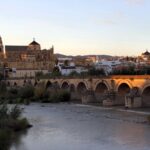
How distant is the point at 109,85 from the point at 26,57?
5375 centimetres

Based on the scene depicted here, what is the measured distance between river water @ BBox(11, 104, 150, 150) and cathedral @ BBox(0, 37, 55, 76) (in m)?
58.1

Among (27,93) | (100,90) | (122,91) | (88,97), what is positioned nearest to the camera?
(122,91)

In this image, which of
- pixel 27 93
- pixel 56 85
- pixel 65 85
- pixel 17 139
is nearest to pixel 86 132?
pixel 17 139

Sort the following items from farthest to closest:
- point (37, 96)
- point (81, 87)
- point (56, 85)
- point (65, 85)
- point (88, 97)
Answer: point (56, 85) < point (65, 85) < point (37, 96) < point (81, 87) < point (88, 97)

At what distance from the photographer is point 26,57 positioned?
292ft

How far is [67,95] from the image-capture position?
40.6 metres

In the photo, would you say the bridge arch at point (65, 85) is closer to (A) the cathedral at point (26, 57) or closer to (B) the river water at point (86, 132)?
(B) the river water at point (86, 132)

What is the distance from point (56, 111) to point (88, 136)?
34.7 feet

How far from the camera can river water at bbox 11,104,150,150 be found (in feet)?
58.1

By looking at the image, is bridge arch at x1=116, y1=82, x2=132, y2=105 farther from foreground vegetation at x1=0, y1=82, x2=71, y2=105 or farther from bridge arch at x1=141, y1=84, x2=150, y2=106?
foreground vegetation at x1=0, y1=82, x2=71, y2=105

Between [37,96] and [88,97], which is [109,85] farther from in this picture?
[37,96]

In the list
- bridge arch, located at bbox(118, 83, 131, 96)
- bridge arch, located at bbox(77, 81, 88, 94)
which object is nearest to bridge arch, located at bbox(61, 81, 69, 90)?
bridge arch, located at bbox(77, 81, 88, 94)

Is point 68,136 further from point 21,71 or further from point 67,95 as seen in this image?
point 21,71

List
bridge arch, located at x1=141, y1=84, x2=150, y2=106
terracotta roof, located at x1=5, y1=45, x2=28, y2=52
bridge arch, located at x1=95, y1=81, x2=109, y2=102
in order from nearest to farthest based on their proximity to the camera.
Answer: bridge arch, located at x1=141, y1=84, x2=150, y2=106 → bridge arch, located at x1=95, y1=81, x2=109, y2=102 → terracotta roof, located at x1=5, y1=45, x2=28, y2=52
